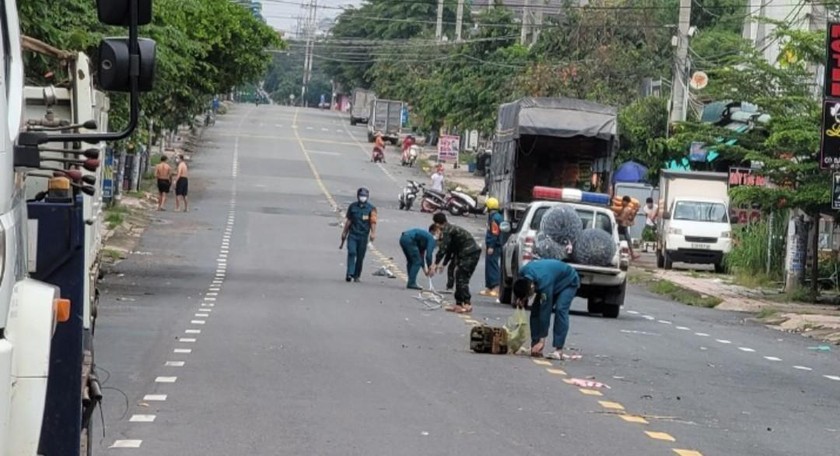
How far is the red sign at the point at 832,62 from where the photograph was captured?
26.6 metres

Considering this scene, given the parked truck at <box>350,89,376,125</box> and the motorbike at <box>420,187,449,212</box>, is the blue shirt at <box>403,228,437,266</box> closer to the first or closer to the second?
the motorbike at <box>420,187,449,212</box>

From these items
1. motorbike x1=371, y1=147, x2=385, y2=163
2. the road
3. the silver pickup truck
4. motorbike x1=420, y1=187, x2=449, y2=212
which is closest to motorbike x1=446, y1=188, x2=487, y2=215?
motorbike x1=420, y1=187, x2=449, y2=212

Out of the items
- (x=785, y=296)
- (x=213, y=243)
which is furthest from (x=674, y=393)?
(x=213, y=243)

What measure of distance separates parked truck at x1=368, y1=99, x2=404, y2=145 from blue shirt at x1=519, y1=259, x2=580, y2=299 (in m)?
77.7

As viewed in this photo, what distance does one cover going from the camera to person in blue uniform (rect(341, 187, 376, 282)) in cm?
3112

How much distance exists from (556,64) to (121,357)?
46768 millimetres

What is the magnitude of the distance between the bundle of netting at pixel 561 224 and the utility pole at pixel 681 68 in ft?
55.7

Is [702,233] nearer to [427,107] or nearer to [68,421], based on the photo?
[68,421]

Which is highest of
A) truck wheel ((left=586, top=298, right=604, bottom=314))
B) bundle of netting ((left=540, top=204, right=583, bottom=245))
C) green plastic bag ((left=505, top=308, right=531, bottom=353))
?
bundle of netting ((left=540, top=204, right=583, bottom=245))

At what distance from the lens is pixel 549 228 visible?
25688mm

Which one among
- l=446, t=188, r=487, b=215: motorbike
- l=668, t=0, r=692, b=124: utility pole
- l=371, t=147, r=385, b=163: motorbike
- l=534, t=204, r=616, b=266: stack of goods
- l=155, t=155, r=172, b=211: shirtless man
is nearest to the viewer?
l=534, t=204, r=616, b=266: stack of goods

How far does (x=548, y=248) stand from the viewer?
25422 mm

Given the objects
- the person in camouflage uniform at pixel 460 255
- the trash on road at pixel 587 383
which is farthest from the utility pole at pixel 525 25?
the trash on road at pixel 587 383

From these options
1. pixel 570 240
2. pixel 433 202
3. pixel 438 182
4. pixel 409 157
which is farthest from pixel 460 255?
pixel 409 157
